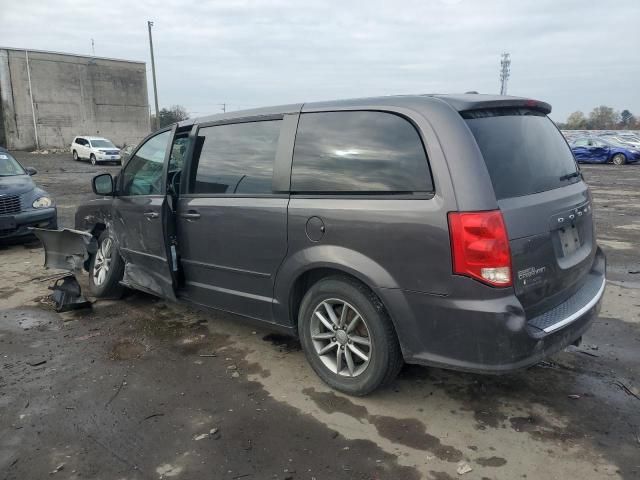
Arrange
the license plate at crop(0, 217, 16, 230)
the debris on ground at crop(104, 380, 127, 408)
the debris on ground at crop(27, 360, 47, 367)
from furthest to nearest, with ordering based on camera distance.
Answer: the license plate at crop(0, 217, 16, 230)
the debris on ground at crop(27, 360, 47, 367)
the debris on ground at crop(104, 380, 127, 408)

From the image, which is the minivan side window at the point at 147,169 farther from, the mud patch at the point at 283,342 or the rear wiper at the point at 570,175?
the rear wiper at the point at 570,175

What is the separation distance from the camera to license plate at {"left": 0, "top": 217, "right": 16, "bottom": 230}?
774 centimetres

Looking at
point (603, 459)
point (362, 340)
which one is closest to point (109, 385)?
point (362, 340)

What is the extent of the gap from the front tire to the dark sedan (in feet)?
20.5

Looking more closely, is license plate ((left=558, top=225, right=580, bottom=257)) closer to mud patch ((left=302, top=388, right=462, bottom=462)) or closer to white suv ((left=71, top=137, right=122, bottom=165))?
mud patch ((left=302, top=388, right=462, bottom=462))

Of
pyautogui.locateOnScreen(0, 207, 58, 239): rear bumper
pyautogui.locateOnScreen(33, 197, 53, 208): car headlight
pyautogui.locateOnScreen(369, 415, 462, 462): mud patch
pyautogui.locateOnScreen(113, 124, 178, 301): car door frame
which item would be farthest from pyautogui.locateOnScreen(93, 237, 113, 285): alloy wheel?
pyautogui.locateOnScreen(369, 415, 462, 462): mud patch

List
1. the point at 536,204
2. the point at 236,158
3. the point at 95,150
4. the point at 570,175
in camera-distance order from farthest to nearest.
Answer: the point at 95,150, the point at 236,158, the point at 570,175, the point at 536,204

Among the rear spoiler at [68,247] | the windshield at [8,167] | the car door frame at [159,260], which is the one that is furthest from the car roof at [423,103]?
the windshield at [8,167]

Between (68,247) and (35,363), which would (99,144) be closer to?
(68,247)

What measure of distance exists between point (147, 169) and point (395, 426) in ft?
10.7

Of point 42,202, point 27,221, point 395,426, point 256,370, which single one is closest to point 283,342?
point 256,370

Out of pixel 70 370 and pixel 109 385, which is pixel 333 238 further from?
pixel 70 370

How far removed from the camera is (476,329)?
9.12 feet

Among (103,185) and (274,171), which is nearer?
(274,171)
